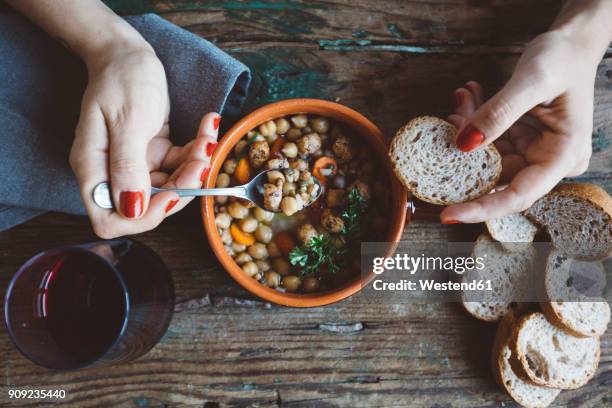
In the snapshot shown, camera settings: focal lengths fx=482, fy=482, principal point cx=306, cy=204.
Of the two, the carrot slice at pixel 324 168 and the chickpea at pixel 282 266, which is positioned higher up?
the carrot slice at pixel 324 168

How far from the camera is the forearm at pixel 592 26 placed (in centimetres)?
101

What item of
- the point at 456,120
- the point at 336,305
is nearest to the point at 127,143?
the point at 336,305

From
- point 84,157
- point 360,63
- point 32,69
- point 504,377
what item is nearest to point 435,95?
point 360,63

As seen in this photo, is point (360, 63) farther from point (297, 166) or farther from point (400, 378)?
point (400, 378)

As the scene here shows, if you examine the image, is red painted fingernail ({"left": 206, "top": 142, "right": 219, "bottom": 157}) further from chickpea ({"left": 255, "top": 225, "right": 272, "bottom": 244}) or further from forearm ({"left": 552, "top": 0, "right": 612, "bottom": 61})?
forearm ({"left": 552, "top": 0, "right": 612, "bottom": 61})

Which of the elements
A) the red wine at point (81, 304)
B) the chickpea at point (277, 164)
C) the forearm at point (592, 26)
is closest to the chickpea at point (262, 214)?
the chickpea at point (277, 164)

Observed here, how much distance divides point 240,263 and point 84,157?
413 mm

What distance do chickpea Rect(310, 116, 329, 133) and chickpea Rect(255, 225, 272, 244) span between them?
261mm

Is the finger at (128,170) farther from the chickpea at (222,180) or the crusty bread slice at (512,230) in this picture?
the crusty bread slice at (512,230)

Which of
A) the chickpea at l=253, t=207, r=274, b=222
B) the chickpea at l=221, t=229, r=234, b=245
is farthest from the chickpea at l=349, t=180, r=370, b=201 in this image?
the chickpea at l=221, t=229, r=234, b=245

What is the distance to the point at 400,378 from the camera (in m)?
1.17

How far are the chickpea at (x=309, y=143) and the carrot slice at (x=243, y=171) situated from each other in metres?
0.13

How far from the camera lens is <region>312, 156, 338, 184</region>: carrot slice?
3.74 ft

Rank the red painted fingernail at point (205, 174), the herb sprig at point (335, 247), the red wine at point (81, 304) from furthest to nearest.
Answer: the herb sprig at point (335, 247), the red painted fingernail at point (205, 174), the red wine at point (81, 304)
